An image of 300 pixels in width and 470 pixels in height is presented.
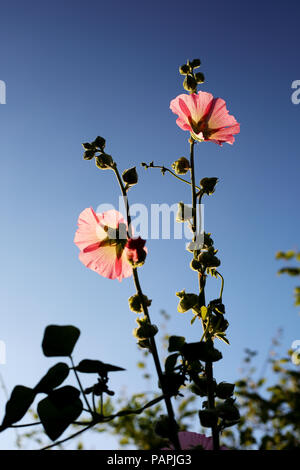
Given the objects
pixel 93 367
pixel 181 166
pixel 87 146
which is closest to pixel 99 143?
pixel 87 146

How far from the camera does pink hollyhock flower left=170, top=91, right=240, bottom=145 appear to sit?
787 millimetres

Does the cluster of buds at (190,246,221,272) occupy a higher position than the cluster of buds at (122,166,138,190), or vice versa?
the cluster of buds at (122,166,138,190)

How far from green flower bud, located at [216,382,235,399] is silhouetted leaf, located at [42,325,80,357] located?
0.22 meters

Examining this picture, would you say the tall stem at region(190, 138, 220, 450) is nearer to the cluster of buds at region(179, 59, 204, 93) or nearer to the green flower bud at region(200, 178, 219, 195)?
the green flower bud at region(200, 178, 219, 195)

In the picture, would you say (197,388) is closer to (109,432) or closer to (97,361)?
(97,361)

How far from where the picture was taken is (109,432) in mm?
2176

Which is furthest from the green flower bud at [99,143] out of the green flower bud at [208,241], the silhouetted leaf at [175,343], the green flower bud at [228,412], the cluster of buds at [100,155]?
the green flower bud at [228,412]

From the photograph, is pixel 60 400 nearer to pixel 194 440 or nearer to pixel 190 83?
pixel 194 440

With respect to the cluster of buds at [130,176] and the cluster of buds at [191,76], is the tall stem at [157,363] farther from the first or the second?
the cluster of buds at [191,76]

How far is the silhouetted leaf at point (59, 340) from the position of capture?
52 centimetres

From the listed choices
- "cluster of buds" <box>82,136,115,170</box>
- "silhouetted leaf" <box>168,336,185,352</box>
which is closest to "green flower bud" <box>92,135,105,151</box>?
"cluster of buds" <box>82,136,115,170</box>

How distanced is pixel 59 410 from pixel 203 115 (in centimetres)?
60
